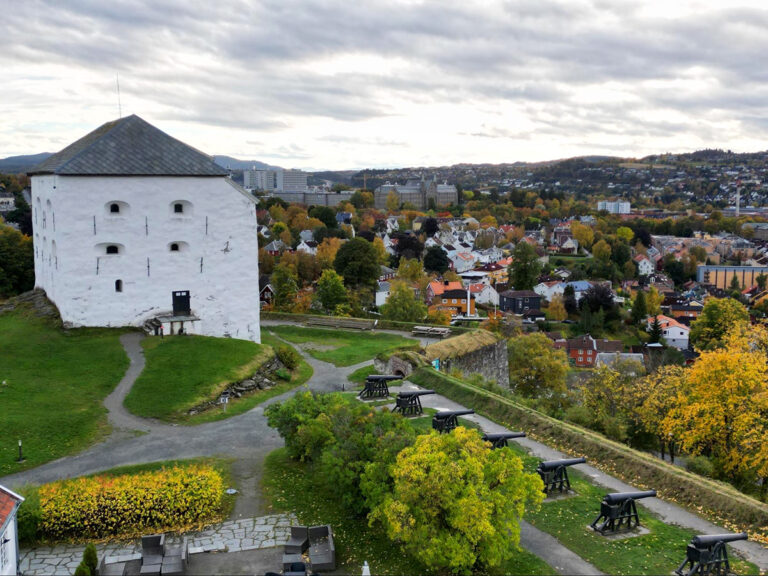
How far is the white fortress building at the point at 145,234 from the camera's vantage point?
→ 23.1 meters

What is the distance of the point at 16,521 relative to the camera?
11.8 m

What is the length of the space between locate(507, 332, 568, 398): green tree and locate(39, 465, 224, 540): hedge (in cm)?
2257

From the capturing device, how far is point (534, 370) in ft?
111

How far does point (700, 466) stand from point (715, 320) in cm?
4443

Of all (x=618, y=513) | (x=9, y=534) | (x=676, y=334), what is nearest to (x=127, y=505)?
(x=9, y=534)

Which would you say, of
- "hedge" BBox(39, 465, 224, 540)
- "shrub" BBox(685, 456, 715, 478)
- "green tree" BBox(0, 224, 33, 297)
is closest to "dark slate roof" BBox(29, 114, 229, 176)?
"hedge" BBox(39, 465, 224, 540)

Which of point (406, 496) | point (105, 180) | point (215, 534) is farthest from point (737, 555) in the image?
point (105, 180)

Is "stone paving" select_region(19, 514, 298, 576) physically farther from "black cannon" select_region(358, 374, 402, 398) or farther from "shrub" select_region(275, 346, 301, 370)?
"shrub" select_region(275, 346, 301, 370)

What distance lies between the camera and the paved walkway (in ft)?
38.5

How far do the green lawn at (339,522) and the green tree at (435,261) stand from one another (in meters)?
84.8

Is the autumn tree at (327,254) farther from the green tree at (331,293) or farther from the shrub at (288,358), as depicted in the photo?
the shrub at (288,358)

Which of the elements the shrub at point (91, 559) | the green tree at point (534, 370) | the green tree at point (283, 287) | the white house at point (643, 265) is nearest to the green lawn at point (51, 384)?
the shrub at point (91, 559)

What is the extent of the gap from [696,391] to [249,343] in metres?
15.8

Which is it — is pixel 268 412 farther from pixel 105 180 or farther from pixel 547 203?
pixel 547 203
